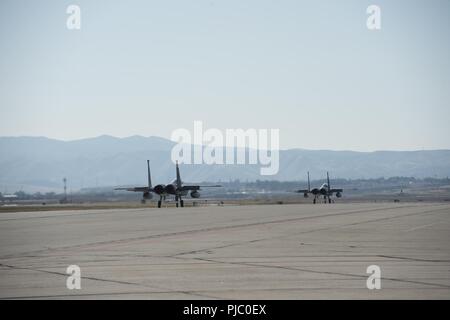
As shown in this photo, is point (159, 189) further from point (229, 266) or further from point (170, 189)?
point (229, 266)

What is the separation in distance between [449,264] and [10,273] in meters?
10.0

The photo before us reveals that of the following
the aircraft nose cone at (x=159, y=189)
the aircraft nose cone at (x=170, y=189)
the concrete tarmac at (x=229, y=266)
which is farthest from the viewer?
the aircraft nose cone at (x=170, y=189)

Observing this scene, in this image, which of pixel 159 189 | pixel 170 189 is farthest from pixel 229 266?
pixel 170 189

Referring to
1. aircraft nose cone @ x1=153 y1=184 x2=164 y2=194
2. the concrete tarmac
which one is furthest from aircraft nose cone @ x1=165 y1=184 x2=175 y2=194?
the concrete tarmac

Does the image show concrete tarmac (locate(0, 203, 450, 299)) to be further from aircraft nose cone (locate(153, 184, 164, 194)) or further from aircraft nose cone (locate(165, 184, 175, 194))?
aircraft nose cone (locate(165, 184, 175, 194))

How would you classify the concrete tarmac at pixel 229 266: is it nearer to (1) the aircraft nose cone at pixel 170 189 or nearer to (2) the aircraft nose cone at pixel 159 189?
(2) the aircraft nose cone at pixel 159 189

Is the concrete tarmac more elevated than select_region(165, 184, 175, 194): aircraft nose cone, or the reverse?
select_region(165, 184, 175, 194): aircraft nose cone

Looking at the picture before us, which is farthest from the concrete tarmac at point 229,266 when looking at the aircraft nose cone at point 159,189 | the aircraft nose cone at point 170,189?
the aircraft nose cone at point 170,189

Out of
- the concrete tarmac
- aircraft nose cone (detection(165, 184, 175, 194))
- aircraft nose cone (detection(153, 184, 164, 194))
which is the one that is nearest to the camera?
the concrete tarmac

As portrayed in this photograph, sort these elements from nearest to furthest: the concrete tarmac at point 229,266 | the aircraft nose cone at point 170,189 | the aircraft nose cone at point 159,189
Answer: the concrete tarmac at point 229,266, the aircraft nose cone at point 159,189, the aircraft nose cone at point 170,189

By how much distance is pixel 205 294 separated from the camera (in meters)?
9.63

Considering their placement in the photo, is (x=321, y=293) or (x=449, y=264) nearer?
(x=321, y=293)
